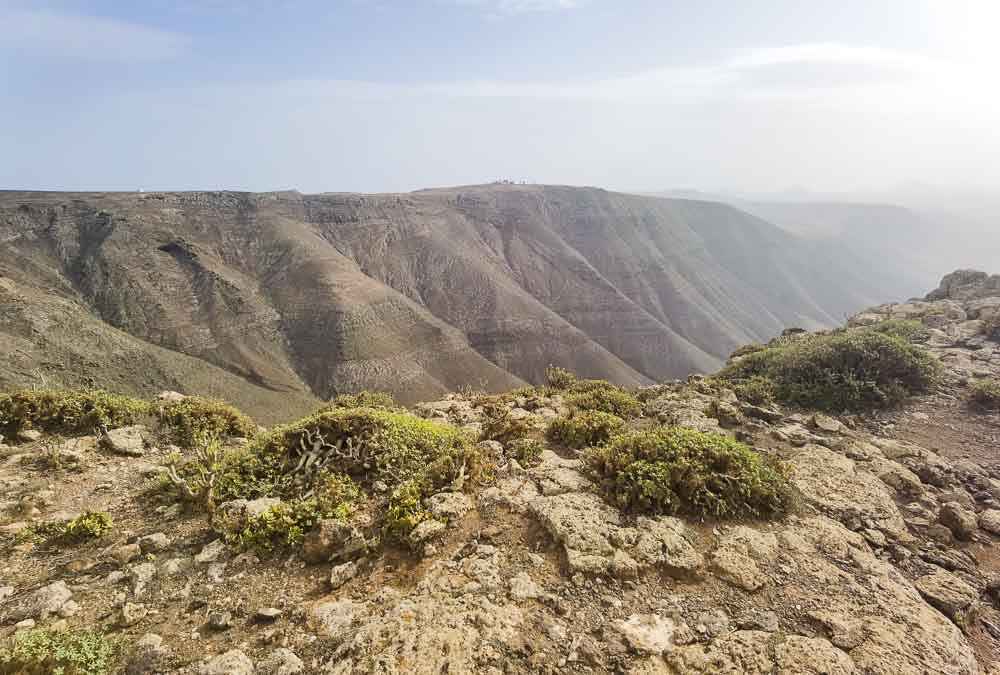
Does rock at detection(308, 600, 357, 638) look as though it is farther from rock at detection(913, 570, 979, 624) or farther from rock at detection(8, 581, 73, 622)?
rock at detection(913, 570, 979, 624)

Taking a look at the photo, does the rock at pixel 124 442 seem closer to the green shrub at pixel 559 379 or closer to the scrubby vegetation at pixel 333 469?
the scrubby vegetation at pixel 333 469

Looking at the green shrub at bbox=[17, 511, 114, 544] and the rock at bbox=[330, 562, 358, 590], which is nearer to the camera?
the rock at bbox=[330, 562, 358, 590]

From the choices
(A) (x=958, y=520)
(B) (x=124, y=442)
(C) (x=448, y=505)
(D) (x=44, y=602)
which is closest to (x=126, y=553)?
(D) (x=44, y=602)

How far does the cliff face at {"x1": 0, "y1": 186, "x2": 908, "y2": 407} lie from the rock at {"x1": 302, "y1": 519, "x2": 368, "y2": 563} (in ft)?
71.9

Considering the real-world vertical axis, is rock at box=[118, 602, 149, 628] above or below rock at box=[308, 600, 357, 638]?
above

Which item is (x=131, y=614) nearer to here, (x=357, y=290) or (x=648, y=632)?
(x=648, y=632)

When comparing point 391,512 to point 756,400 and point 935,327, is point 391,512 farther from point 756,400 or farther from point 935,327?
point 935,327

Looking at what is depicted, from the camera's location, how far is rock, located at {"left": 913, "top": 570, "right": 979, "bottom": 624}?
13.6 feet

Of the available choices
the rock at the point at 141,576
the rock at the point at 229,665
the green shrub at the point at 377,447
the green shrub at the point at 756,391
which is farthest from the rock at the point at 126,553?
the green shrub at the point at 756,391

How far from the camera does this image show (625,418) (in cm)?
885

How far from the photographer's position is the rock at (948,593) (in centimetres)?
413

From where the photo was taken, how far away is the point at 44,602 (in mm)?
3861

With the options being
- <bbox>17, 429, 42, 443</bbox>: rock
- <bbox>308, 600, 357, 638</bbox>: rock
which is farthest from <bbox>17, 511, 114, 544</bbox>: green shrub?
<bbox>17, 429, 42, 443</bbox>: rock

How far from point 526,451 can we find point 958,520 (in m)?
5.08
